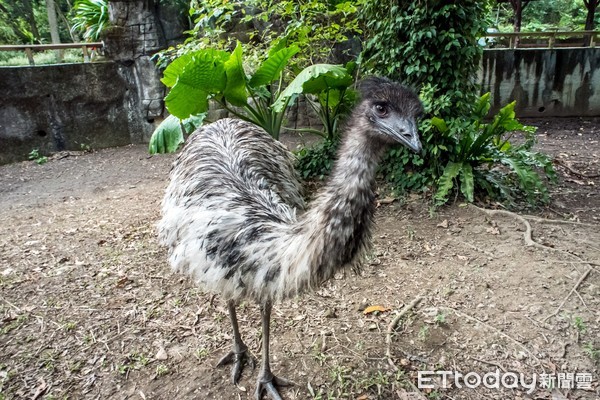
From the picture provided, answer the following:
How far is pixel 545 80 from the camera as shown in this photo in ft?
26.6

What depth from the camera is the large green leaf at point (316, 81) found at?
368 cm

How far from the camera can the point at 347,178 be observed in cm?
164

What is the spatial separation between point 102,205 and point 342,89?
3.03 m

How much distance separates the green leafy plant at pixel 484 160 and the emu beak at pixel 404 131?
223 centimetres

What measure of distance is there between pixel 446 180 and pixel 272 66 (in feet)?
6.31

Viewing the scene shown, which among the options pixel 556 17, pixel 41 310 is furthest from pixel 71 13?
pixel 556 17

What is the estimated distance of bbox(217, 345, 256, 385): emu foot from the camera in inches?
97.3

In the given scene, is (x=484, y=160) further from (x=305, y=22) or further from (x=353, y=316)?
(x=305, y=22)

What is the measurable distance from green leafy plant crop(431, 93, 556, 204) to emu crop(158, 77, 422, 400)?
68.0 inches

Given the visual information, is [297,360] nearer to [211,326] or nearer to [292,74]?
[211,326]

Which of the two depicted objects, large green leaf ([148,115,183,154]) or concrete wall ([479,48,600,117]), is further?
concrete wall ([479,48,600,117])

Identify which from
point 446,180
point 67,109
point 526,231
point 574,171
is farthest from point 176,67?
point 574,171

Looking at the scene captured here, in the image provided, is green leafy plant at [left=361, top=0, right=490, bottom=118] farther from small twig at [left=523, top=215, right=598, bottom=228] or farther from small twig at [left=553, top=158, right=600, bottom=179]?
small twig at [left=553, top=158, right=600, bottom=179]

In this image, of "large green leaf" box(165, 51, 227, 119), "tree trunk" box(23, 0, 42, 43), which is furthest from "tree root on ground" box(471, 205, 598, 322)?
"tree trunk" box(23, 0, 42, 43)
